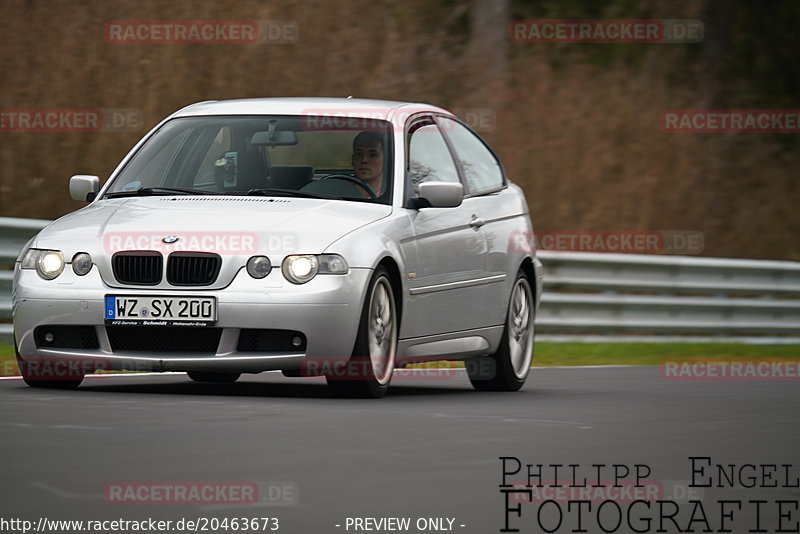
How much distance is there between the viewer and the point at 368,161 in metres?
10.9

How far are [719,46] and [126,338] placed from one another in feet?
62.8

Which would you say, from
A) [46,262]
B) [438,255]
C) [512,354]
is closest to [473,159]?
[512,354]

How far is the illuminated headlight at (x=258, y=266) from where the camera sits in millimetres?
9414

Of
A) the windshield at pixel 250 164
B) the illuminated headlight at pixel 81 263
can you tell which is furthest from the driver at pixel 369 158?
the illuminated headlight at pixel 81 263

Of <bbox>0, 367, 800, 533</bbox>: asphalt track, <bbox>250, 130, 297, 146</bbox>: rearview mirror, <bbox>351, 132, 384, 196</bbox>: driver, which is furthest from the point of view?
<bbox>250, 130, 297, 146</bbox>: rearview mirror

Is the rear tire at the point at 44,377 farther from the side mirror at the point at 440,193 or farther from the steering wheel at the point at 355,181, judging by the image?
the side mirror at the point at 440,193

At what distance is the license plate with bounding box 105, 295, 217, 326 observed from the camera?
940cm

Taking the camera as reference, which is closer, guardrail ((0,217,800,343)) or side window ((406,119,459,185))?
side window ((406,119,459,185))

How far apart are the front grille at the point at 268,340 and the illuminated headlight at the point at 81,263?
2.96ft

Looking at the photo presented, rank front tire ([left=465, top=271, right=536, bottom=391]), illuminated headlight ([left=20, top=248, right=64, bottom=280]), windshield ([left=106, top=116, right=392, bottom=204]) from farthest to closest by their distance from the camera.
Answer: front tire ([left=465, top=271, right=536, bottom=391]) < windshield ([left=106, top=116, right=392, bottom=204]) < illuminated headlight ([left=20, top=248, right=64, bottom=280])

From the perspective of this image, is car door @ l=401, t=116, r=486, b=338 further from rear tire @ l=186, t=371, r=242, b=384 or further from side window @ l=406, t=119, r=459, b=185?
rear tire @ l=186, t=371, r=242, b=384

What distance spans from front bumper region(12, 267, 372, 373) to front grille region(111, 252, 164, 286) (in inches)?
3.0

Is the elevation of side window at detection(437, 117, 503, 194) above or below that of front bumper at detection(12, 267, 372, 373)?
above

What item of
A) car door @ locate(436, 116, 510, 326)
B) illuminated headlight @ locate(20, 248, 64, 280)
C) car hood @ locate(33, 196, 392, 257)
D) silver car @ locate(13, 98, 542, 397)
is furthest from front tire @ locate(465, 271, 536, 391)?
illuminated headlight @ locate(20, 248, 64, 280)
